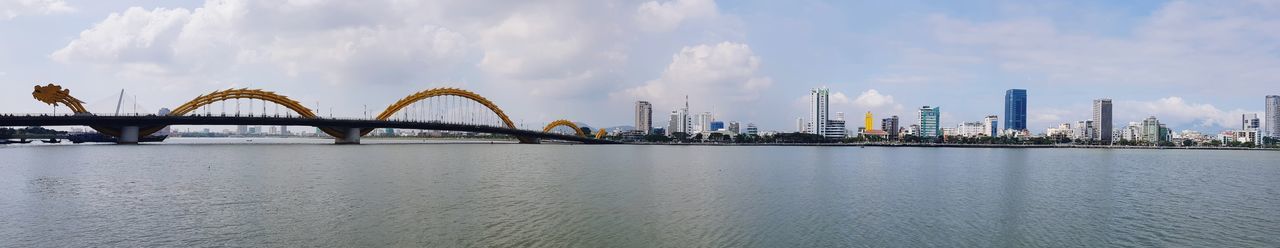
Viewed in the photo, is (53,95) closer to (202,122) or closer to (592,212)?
(202,122)

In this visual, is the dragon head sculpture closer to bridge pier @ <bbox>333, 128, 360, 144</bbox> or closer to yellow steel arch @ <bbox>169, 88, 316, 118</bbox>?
yellow steel arch @ <bbox>169, 88, 316, 118</bbox>

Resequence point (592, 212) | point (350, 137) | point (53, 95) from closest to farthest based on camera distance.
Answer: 1. point (592, 212)
2. point (53, 95)
3. point (350, 137)

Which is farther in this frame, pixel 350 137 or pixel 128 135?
pixel 350 137

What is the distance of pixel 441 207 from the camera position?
23.0 m

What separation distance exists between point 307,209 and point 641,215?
10360mm

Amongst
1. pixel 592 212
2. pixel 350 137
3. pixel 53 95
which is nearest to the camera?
pixel 592 212

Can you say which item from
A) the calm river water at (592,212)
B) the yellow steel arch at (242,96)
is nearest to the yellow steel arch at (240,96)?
the yellow steel arch at (242,96)

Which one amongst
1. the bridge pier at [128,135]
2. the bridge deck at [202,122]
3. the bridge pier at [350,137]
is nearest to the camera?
the bridge deck at [202,122]

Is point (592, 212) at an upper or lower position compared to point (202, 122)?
lower

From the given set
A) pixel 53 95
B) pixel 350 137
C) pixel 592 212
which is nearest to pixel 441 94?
pixel 350 137

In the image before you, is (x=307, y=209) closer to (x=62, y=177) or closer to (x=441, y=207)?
(x=441, y=207)

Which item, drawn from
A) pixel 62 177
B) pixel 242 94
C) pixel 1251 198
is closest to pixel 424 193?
pixel 62 177

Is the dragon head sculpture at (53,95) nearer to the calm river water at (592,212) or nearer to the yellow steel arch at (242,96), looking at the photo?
the yellow steel arch at (242,96)

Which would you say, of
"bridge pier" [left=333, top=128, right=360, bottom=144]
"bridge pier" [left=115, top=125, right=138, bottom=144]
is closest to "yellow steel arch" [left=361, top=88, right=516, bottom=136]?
"bridge pier" [left=333, top=128, right=360, bottom=144]
